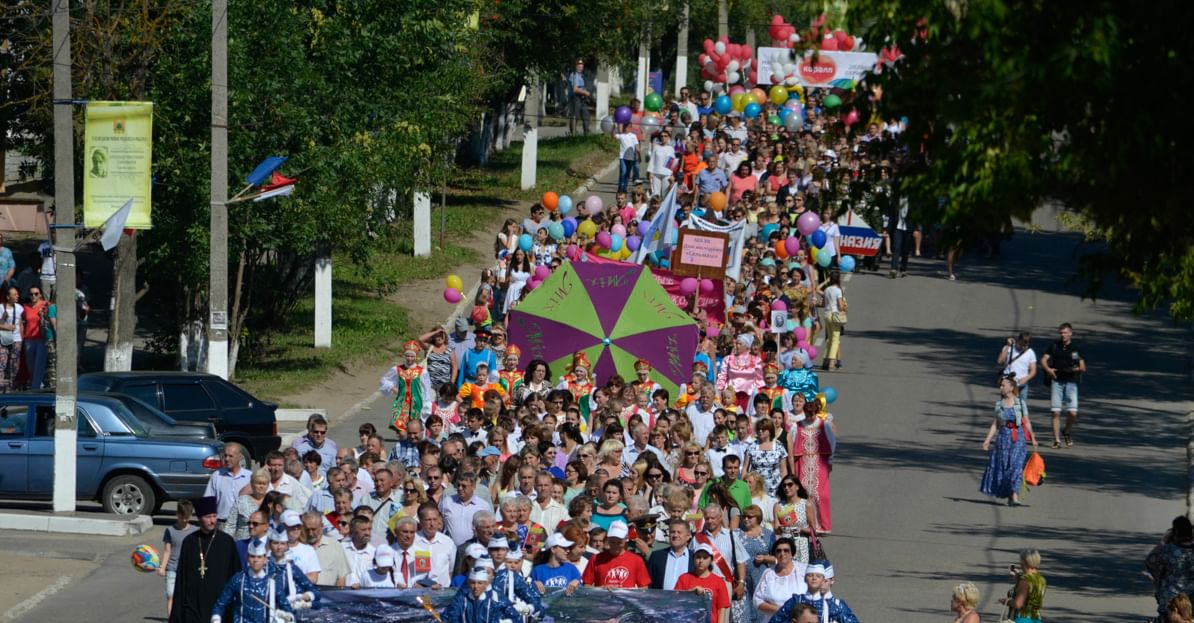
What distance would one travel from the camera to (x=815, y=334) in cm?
3106

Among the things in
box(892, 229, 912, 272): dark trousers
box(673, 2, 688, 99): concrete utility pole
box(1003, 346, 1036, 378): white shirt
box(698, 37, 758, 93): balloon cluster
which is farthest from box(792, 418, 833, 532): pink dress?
box(673, 2, 688, 99): concrete utility pole

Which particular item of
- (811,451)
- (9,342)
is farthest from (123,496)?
(811,451)

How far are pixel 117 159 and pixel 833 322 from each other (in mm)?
12161

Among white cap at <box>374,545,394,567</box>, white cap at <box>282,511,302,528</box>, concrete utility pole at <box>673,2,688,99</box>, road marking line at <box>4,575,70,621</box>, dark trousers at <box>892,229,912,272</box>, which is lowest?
road marking line at <box>4,575,70,621</box>

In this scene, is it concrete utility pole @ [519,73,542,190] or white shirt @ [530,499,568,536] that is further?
concrete utility pole @ [519,73,542,190]

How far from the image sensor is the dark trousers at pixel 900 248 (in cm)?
3731

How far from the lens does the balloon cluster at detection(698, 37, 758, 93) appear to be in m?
47.7

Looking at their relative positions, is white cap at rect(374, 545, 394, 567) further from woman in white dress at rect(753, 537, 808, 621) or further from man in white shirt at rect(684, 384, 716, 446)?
man in white shirt at rect(684, 384, 716, 446)

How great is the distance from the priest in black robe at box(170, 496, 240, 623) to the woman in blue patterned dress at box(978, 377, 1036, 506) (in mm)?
11463

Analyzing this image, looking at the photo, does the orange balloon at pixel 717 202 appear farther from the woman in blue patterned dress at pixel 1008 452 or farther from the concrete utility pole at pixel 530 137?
the concrete utility pole at pixel 530 137

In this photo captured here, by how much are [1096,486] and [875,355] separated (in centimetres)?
791

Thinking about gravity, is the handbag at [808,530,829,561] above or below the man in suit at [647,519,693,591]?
below

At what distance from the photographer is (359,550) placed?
13617mm

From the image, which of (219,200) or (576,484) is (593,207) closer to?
(219,200)
